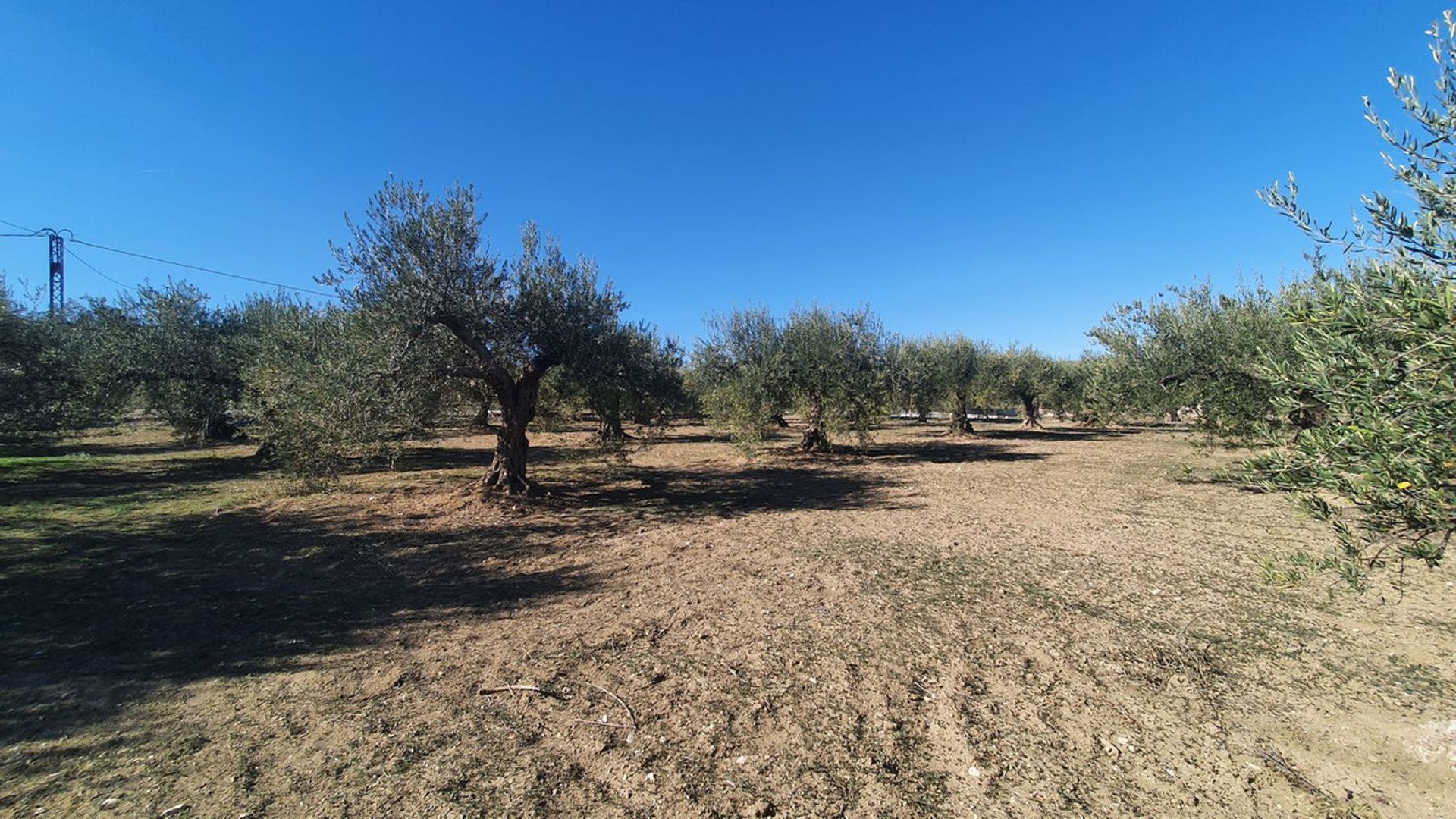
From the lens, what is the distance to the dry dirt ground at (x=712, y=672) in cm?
332

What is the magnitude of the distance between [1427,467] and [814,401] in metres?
18.4

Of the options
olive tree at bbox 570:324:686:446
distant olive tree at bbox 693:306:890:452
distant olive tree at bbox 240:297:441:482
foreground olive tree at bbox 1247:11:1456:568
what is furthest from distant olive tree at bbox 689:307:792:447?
foreground olive tree at bbox 1247:11:1456:568

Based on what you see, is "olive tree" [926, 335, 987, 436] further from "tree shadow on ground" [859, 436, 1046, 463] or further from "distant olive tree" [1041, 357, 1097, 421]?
"distant olive tree" [1041, 357, 1097, 421]

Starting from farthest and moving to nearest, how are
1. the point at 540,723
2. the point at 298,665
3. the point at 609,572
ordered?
the point at 609,572 < the point at 298,665 < the point at 540,723

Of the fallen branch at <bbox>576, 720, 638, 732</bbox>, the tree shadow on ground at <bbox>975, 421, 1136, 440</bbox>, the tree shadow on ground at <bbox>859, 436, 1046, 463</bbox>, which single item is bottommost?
the fallen branch at <bbox>576, 720, 638, 732</bbox>

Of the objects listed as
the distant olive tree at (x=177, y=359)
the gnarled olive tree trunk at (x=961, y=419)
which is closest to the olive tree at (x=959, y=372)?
the gnarled olive tree trunk at (x=961, y=419)

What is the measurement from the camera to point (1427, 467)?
8.18 feet

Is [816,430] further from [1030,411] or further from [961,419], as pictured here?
[1030,411]

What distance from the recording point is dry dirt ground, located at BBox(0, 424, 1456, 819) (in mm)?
3320

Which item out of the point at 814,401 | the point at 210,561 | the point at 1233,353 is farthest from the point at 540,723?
the point at 814,401

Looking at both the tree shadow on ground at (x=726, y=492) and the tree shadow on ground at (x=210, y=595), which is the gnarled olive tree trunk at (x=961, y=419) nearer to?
the tree shadow on ground at (x=726, y=492)

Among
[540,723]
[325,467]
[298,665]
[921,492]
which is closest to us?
[540,723]

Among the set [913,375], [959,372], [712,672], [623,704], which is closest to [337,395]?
[623,704]

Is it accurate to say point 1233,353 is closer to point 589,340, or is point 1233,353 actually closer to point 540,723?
point 589,340
